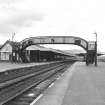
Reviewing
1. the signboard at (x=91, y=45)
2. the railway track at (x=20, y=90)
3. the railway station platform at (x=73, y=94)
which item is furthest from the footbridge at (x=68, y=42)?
the railway station platform at (x=73, y=94)

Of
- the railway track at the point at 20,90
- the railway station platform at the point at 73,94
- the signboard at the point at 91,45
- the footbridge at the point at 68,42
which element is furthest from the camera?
the signboard at the point at 91,45

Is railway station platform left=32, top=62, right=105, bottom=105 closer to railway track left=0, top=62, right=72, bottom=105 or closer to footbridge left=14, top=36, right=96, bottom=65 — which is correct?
railway track left=0, top=62, right=72, bottom=105

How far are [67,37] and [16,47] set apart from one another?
1458 centimetres

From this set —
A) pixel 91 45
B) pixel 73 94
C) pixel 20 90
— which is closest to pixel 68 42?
pixel 91 45

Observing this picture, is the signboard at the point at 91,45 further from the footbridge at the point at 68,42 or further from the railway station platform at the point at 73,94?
the railway station platform at the point at 73,94

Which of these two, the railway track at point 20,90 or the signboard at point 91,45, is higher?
the signboard at point 91,45

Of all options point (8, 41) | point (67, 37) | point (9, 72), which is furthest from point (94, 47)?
point (9, 72)

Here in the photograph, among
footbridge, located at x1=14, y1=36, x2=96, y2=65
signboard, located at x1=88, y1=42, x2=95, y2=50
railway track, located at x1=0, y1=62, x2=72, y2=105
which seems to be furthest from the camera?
signboard, located at x1=88, y1=42, x2=95, y2=50

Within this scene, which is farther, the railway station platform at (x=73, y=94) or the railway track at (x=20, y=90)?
the railway track at (x=20, y=90)

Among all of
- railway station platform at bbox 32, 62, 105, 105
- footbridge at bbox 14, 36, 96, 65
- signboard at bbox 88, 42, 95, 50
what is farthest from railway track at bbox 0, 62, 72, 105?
signboard at bbox 88, 42, 95, 50

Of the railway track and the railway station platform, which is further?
the railway track

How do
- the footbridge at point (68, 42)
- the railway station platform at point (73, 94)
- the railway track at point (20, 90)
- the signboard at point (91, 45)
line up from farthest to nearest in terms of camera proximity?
1. the signboard at point (91, 45)
2. the footbridge at point (68, 42)
3. the railway track at point (20, 90)
4. the railway station platform at point (73, 94)

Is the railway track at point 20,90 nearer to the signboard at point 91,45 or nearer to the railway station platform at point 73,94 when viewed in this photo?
the railway station platform at point 73,94

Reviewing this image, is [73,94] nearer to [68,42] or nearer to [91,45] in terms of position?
[91,45]
